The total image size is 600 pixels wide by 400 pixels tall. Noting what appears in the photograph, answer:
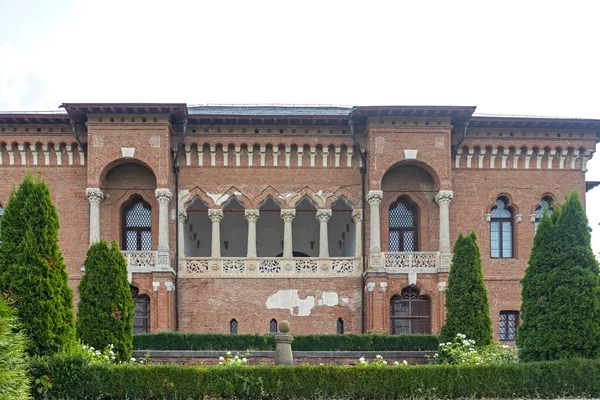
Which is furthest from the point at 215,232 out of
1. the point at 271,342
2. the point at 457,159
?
the point at 457,159

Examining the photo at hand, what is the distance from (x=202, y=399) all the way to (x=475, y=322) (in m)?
8.63

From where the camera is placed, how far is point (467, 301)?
76.1 ft

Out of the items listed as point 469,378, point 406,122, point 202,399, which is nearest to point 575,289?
point 469,378

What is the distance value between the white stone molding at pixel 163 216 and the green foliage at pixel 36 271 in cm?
1157

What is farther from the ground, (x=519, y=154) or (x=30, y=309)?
(x=519, y=154)

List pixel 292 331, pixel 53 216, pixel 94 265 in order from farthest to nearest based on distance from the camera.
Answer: pixel 292 331 < pixel 94 265 < pixel 53 216

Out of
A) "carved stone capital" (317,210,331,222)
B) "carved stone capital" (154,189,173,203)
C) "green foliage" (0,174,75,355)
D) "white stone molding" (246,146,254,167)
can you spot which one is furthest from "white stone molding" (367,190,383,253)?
Result: "green foliage" (0,174,75,355)

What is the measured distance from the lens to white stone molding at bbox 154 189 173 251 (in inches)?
1180

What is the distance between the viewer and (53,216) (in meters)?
18.3

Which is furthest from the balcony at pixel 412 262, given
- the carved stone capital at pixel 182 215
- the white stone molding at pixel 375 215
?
the carved stone capital at pixel 182 215

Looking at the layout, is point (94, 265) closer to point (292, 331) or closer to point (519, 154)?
point (292, 331)

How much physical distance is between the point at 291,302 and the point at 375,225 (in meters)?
4.17

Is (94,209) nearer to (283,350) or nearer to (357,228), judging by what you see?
(357,228)

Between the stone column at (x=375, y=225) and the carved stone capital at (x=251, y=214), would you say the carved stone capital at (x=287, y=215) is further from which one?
the stone column at (x=375, y=225)
